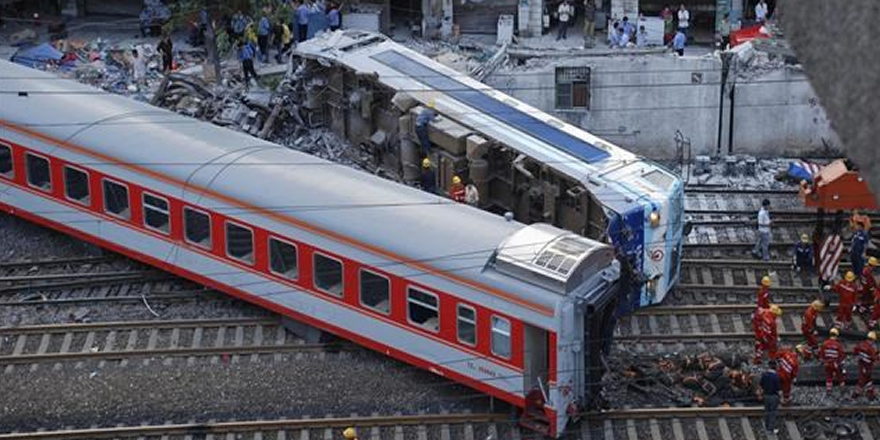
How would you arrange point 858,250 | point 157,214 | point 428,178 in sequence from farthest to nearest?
point 428,178 < point 858,250 < point 157,214

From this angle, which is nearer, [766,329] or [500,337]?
[500,337]

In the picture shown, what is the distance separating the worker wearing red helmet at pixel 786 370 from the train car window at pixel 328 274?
5.33 metres

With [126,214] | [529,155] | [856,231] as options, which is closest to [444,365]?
[529,155]

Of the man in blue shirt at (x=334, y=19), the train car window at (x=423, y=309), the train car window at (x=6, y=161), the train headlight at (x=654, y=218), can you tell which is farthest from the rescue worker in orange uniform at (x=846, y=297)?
the man in blue shirt at (x=334, y=19)

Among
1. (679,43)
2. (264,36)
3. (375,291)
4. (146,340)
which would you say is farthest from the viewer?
(264,36)

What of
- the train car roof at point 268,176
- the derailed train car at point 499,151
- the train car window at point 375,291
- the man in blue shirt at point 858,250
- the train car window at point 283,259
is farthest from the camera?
the man in blue shirt at point 858,250

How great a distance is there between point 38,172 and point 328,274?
581 centimetres

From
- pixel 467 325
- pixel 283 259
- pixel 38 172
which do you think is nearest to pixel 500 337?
pixel 467 325

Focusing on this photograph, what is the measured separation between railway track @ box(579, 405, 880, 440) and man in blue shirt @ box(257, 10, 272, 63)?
14530mm

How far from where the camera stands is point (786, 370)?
14.5m

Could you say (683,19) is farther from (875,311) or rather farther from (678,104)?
(875,311)

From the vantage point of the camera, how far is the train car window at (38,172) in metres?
18.4

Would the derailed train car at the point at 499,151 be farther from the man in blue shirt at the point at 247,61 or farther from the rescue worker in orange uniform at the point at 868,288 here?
the rescue worker in orange uniform at the point at 868,288

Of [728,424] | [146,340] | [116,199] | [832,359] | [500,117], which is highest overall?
[500,117]
